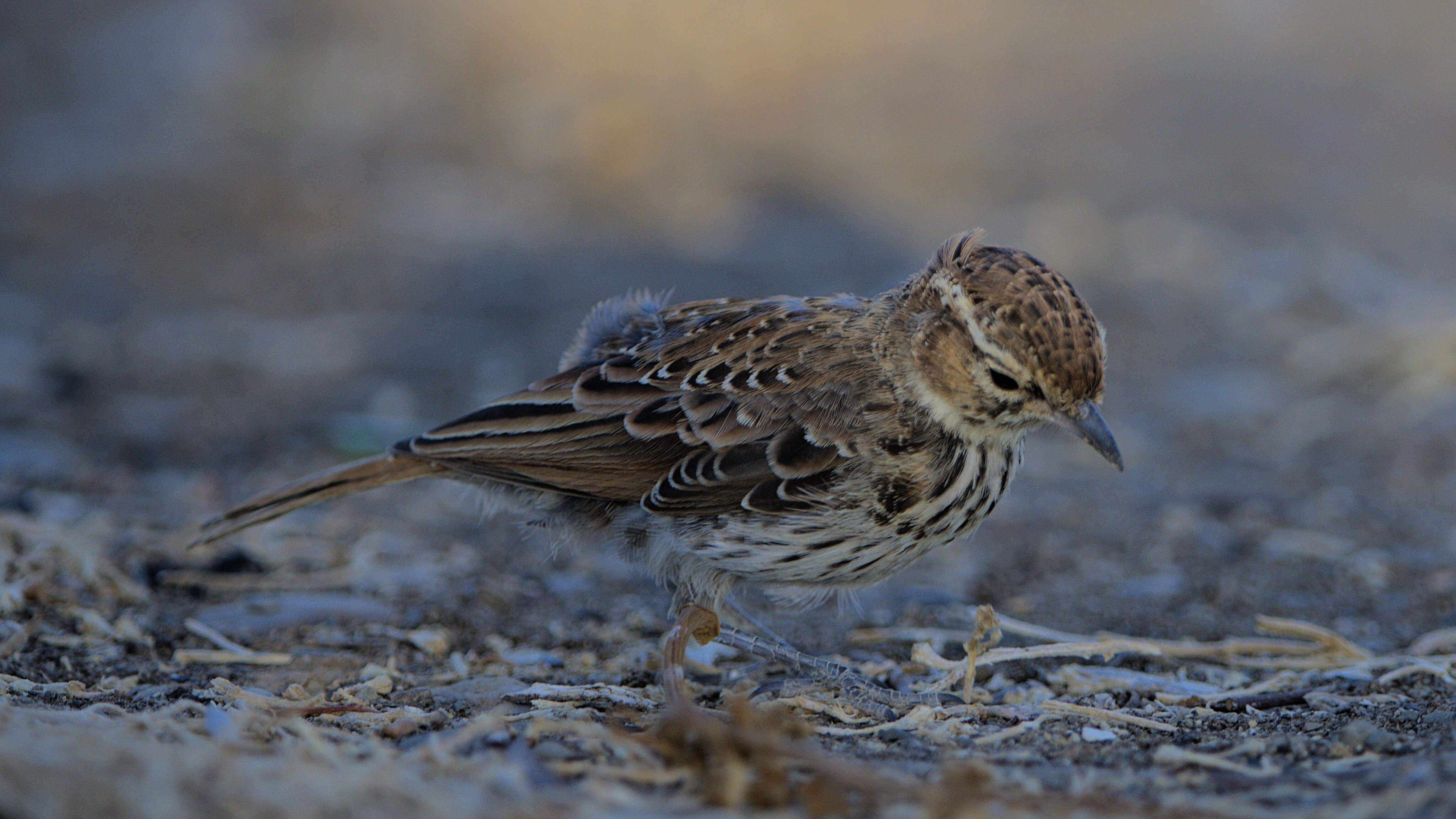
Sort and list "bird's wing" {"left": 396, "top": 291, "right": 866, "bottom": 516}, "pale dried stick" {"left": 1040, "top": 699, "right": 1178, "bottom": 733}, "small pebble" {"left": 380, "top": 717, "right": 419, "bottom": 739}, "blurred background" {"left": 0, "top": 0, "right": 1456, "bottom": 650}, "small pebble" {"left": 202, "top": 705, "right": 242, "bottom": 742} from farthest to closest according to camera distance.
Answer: "blurred background" {"left": 0, "top": 0, "right": 1456, "bottom": 650}, "bird's wing" {"left": 396, "top": 291, "right": 866, "bottom": 516}, "pale dried stick" {"left": 1040, "top": 699, "right": 1178, "bottom": 733}, "small pebble" {"left": 380, "top": 717, "right": 419, "bottom": 739}, "small pebble" {"left": 202, "top": 705, "right": 242, "bottom": 742}

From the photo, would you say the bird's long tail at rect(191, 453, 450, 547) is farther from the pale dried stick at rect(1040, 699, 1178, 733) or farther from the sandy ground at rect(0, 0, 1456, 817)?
the pale dried stick at rect(1040, 699, 1178, 733)

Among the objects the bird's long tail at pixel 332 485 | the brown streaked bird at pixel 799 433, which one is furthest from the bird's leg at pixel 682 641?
the bird's long tail at pixel 332 485

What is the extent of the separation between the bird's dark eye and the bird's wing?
20.9 inches

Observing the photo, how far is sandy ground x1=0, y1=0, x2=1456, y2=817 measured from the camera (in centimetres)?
391

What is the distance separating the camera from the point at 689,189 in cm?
1538

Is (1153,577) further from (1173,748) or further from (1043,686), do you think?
(1173,748)

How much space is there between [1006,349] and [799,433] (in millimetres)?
843

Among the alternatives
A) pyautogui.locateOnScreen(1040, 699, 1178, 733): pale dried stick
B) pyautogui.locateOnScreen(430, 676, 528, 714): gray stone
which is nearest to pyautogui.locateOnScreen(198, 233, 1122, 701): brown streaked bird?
pyautogui.locateOnScreen(430, 676, 528, 714): gray stone

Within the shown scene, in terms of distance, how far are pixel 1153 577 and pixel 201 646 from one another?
180 inches

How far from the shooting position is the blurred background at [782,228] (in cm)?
775

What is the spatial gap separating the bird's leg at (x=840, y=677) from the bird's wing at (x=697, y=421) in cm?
65

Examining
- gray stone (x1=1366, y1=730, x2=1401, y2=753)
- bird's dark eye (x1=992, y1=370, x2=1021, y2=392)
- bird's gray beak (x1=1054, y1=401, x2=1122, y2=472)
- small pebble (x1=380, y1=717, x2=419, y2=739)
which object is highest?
bird's dark eye (x1=992, y1=370, x2=1021, y2=392)

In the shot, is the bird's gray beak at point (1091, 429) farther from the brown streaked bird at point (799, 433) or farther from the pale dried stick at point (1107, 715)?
the pale dried stick at point (1107, 715)

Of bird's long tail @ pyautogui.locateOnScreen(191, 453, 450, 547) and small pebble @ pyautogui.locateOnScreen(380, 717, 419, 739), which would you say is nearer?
small pebble @ pyautogui.locateOnScreen(380, 717, 419, 739)
